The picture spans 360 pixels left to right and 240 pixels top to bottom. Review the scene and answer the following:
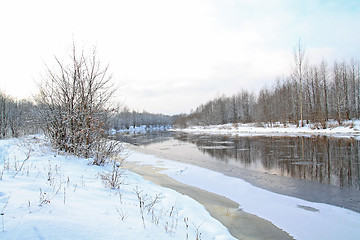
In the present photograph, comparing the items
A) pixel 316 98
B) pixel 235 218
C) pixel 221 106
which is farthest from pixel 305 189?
pixel 221 106

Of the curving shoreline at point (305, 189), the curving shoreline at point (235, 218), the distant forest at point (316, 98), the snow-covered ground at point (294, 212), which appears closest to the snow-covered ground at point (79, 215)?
the curving shoreline at point (235, 218)

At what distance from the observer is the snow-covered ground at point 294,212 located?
12.6 ft

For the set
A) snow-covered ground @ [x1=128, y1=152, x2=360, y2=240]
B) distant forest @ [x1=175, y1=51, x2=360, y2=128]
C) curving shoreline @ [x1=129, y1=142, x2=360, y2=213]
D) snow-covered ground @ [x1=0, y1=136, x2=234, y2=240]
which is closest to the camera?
snow-covered ground @ [x1=0, y1=136, x2=234, y2=240]

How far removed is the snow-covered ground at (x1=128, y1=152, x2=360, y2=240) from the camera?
385 centimetres

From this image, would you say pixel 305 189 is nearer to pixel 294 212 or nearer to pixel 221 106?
pixel 294 212

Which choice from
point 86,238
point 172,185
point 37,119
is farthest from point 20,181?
point 37,119

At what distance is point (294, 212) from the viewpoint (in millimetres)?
4742

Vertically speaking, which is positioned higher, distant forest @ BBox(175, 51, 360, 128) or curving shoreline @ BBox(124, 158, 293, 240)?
distant forest @ BBox(175, 51, 360, 128)

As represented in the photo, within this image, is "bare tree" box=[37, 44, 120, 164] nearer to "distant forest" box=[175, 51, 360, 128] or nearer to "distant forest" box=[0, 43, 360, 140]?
"distant forest" box=[0, 43, 360, 140]

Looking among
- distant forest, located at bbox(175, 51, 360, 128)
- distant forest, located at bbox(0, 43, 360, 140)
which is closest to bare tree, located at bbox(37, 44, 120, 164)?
distant forest, located at bbox(0, 43, 360, 140)

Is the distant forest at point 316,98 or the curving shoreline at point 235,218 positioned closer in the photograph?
the curving shoreline at point 235,218

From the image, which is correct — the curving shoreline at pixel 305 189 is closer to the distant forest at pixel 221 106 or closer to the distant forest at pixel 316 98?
the distant forest at pixel 221 106

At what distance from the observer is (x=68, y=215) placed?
2512 millimetres

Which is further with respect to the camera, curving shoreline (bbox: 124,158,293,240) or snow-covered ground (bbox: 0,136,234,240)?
curving shoreline (bbox: 124,158,293,240)
